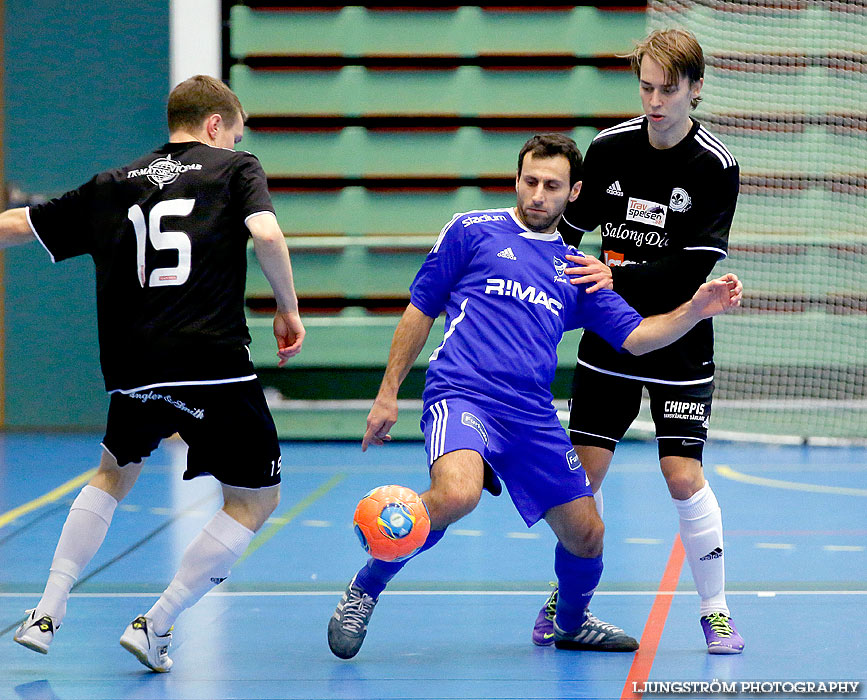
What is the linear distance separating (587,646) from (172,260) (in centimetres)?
172

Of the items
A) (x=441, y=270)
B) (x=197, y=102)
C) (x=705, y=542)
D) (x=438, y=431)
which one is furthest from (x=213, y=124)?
(x=705, y=542)

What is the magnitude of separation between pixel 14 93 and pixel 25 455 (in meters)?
3.15

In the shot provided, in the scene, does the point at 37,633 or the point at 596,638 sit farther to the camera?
the point at 596,638

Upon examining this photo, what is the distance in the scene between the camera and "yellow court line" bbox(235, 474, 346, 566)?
16.8ft

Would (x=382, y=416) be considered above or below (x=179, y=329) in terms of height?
below

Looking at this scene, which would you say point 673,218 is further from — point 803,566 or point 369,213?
point 369,213

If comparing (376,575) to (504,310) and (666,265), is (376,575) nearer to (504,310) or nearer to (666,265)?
(504,310)

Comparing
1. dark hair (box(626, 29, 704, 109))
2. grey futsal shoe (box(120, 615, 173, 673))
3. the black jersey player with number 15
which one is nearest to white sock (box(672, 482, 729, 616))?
the black jersey player with number 15

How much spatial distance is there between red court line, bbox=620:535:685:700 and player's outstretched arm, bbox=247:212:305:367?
1324mm

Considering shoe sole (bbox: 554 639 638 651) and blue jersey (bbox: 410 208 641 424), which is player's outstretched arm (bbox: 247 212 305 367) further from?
shoe sole (bbox: 554 639 638 651)

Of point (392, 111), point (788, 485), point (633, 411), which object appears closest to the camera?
point (633, 411)

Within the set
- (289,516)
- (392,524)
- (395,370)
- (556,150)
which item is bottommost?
(289,516)

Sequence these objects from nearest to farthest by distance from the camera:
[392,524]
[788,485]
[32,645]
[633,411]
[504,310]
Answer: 1. [392,524]
2. [32,645]
3. [504,310]
4. [633,411]
5. [788,485]

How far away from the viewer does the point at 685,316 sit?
3.41 m
